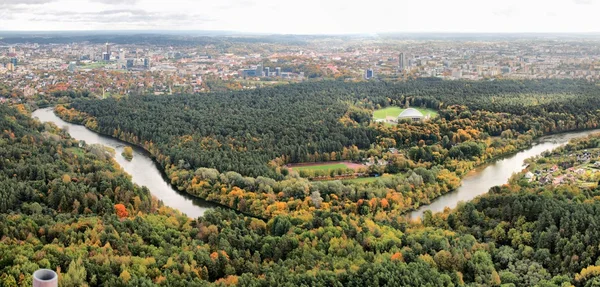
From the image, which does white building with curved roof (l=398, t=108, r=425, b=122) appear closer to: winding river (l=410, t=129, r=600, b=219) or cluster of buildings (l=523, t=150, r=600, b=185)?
winding river (l=410, t=129, r=600, b=219)

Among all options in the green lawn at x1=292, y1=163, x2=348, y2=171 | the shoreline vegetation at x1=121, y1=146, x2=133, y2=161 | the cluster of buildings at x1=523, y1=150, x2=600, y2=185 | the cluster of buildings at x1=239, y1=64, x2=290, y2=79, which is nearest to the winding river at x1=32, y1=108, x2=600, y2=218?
the shoreline vegetation at x1=121, y1=146, x2=133, y2=161

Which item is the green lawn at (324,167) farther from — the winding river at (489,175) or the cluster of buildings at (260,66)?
the cluster of buildings at (260,66)

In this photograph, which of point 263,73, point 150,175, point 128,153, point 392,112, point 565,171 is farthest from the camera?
point 263,73

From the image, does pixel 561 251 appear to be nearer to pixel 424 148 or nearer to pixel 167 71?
pixel 424 148

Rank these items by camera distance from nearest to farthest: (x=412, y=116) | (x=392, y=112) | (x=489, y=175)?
(x=489, y=175) → (x=412, y=116) → (x=392, y=112)

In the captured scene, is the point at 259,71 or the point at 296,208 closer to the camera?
the point at 296,208

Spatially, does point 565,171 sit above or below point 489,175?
above

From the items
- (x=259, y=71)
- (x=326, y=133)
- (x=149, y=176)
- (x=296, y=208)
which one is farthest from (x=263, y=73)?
(x=296, y=208)

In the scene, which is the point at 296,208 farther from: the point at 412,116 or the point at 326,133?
the point at 412,116
